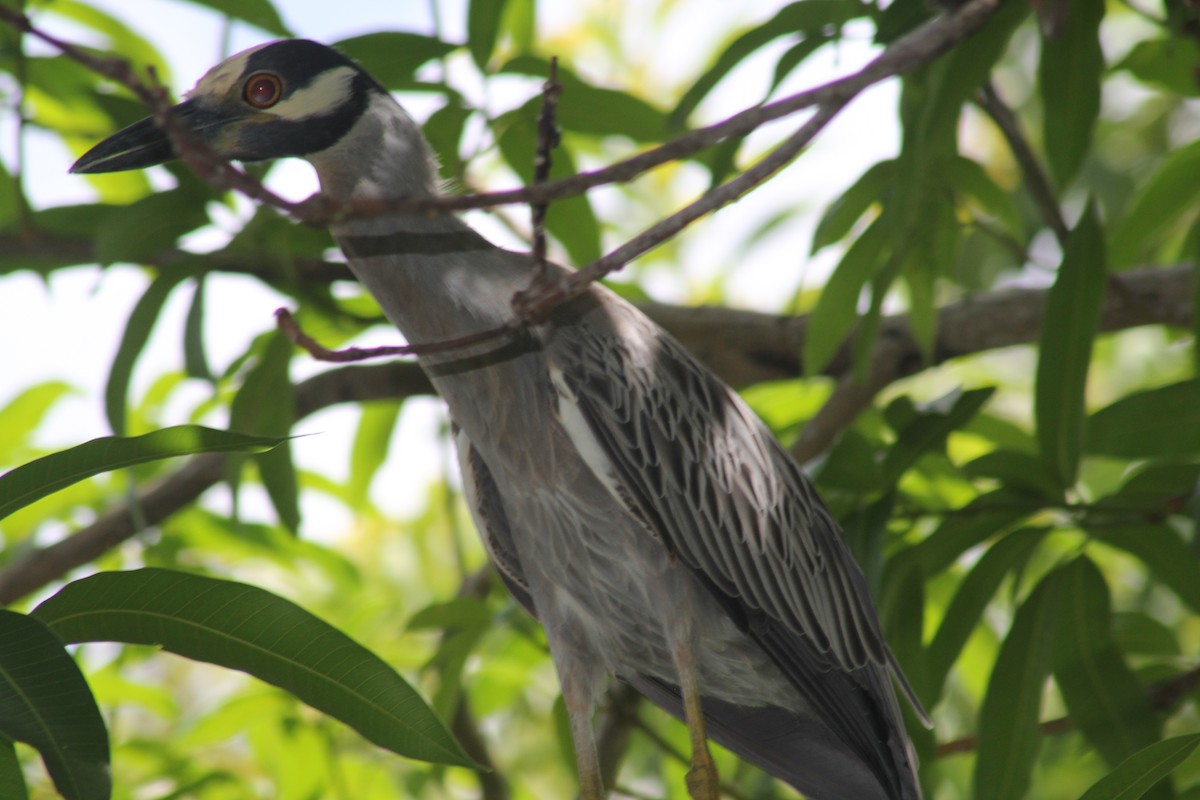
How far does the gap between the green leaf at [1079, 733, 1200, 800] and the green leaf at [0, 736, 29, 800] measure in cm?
125

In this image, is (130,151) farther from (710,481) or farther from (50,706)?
(710,481)

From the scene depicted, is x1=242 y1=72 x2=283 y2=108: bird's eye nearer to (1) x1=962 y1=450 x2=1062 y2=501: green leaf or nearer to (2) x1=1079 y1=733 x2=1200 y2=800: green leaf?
(1) x1=962 y1=450 x2=1062 y2=501: green leaf

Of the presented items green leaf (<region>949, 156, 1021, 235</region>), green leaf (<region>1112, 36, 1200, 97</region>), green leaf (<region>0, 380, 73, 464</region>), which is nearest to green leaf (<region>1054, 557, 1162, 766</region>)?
green leaf (<region>949, 156, 1021, 235</region>)


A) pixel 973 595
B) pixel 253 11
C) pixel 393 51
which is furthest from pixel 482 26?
pixel 973 595

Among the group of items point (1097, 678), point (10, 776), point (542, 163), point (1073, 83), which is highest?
point (1073, 83)

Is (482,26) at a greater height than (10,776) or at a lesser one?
greater

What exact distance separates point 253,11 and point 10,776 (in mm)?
1423

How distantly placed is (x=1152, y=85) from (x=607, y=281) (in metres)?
1.24

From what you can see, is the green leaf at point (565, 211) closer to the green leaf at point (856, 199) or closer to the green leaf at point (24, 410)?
the green leaf at point (856, 199)

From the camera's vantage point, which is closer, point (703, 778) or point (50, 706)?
point (50, 706)

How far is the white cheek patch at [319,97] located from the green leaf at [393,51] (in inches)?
10.8

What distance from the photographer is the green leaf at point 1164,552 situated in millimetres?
1984

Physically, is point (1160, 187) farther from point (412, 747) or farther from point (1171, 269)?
point (412, 747)

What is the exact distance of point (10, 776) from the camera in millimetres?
1265
